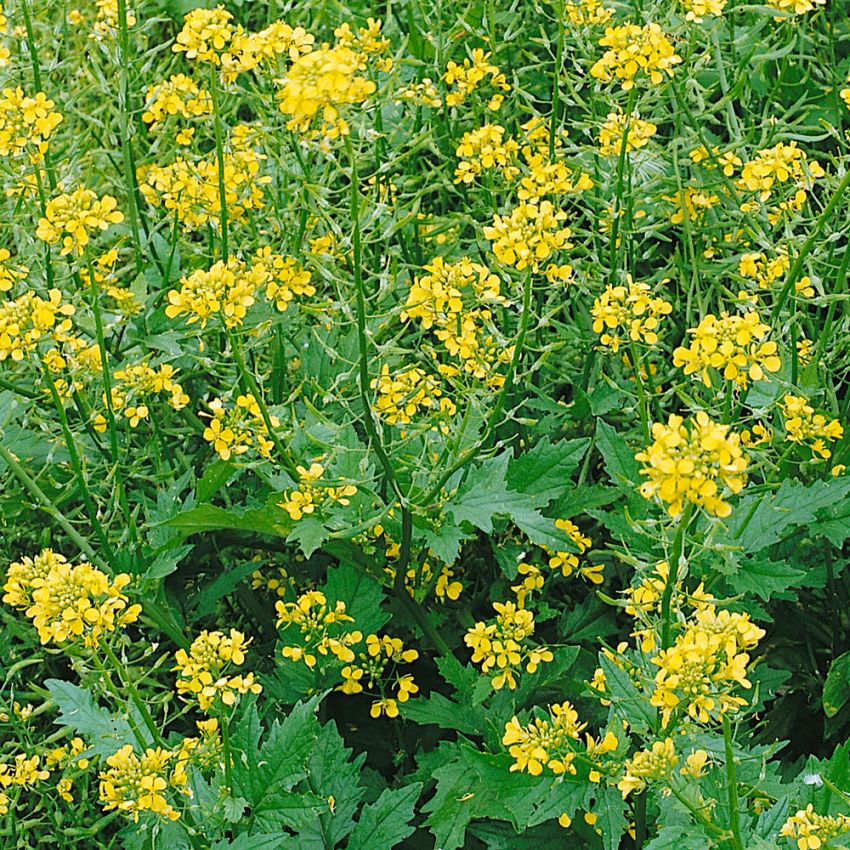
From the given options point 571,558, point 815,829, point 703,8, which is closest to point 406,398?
point 571,558

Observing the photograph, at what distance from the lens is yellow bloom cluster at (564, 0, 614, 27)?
3.03 metres

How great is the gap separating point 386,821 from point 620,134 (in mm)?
1653

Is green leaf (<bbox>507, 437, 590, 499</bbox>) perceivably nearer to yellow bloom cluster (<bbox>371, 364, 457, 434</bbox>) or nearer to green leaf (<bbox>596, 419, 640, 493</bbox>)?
green leaf (<bbox>596, 419, 640, 493</bbox>)

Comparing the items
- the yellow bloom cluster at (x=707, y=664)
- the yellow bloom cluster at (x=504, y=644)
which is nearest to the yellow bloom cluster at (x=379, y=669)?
the yellow bloom cluster at (x=504, y=644)

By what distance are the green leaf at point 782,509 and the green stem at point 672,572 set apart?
65cm

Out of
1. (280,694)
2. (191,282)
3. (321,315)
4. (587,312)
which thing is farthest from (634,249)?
(280,694)

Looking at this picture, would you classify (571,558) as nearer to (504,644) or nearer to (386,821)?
(504,644)

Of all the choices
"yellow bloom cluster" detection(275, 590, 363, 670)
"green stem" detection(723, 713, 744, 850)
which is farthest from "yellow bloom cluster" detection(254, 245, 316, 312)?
"green stem" detection(723, 713, 744, 850)

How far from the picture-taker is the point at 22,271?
2.86m

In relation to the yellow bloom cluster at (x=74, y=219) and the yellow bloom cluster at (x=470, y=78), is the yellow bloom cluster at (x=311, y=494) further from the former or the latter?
the yellow bloom cluster at (x=470, y=78)

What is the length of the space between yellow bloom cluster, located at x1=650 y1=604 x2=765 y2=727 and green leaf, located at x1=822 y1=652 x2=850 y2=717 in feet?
3.08

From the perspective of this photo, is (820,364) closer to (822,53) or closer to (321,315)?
(321,315)

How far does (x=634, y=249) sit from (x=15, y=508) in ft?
5.66

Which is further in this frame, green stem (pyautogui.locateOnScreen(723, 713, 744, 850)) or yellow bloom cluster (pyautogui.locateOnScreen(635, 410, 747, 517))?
green stem (pyautogui.locateOnScreen(723, 713, 744, 850))
